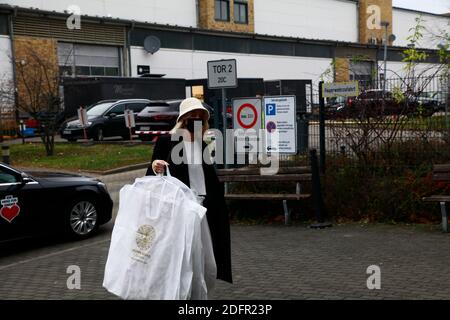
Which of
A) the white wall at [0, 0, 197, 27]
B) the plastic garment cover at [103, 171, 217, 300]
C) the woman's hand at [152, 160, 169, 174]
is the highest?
the white wall at [0, 0, 197, 27]

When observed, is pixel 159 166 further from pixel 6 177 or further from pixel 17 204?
pixel 6 177

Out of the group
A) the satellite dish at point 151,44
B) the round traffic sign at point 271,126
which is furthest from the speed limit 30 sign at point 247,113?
the satellite dish at point 151,44

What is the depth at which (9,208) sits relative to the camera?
857 cm

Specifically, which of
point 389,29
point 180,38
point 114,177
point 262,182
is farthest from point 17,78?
point 389,29

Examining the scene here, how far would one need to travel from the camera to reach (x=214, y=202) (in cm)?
530

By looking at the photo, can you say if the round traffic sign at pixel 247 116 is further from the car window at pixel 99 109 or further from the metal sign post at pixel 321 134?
the car window at pixel 99 109

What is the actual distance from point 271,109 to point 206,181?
6045mm

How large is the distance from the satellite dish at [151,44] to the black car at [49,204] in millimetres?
31010

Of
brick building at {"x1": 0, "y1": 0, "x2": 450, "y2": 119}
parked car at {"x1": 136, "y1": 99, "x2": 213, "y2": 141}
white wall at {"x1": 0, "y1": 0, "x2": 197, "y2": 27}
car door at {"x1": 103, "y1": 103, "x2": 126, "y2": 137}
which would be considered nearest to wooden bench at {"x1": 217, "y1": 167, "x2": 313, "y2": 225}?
parked car at {"x1": 136, "y1": 99, "x2": 213, "y2": 141}

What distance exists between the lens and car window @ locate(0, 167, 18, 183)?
28.6ft

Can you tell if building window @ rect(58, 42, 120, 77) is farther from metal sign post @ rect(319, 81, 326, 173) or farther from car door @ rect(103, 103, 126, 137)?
metal sign post @ rect(319, 81, 326, 173)

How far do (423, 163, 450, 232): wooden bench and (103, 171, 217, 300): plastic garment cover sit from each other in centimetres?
480
